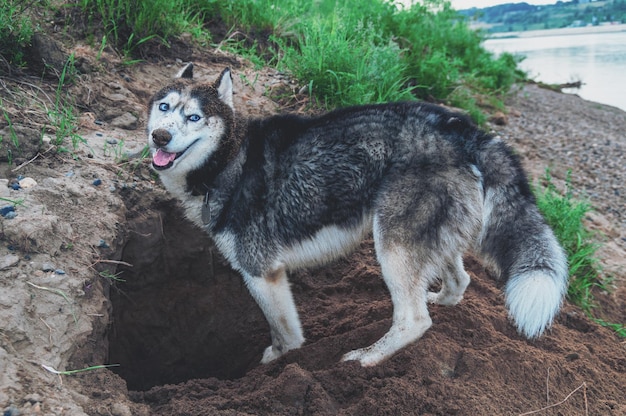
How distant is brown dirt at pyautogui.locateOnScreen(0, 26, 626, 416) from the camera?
2.84m

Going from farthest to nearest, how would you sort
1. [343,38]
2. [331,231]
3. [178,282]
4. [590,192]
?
[590,192]
[343,38]
[178,282]
[331,231]

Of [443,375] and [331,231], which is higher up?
[331,231]

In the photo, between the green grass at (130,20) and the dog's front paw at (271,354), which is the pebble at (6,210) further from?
the green grass at (130,20)

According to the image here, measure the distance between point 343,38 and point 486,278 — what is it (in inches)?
110

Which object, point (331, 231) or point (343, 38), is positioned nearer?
point (331, 231)

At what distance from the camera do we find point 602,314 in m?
4.34

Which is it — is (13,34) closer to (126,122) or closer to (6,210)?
(126,122)

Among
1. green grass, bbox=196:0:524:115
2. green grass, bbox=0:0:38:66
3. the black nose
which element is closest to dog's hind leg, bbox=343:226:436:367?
the black nose

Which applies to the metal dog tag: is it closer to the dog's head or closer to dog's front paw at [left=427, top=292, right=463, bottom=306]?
the dog's head

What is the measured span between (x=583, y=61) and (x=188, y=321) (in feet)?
45.1

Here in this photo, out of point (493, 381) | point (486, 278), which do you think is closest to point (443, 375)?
point (493, 381)

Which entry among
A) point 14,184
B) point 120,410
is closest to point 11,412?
point 120,410

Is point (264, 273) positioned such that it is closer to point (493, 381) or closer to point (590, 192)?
point (493, 381)

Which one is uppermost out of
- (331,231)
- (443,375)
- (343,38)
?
(343,38)
